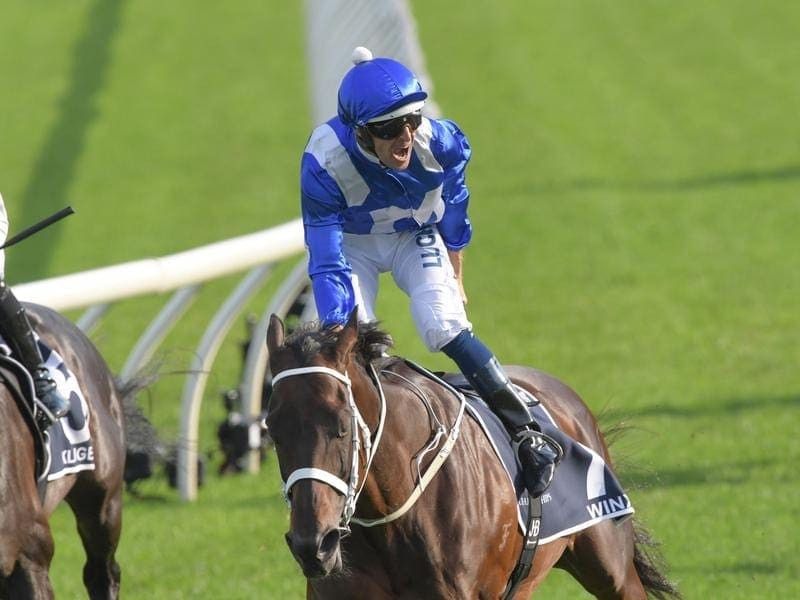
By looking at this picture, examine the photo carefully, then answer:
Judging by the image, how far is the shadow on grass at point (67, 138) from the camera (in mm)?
15391

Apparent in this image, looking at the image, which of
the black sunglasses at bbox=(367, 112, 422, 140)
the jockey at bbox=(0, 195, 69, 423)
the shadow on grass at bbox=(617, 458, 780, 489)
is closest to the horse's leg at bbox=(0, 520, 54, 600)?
the jockey at bbox=(0, 195, 69, 423)

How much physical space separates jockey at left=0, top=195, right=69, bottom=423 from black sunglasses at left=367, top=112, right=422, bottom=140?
173 centimetres

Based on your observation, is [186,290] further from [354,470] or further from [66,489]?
[354,470]

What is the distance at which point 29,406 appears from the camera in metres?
5.38

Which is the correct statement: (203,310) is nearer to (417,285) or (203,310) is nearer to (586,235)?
(586,235)

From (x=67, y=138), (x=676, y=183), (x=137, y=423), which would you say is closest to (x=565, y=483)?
(x=137, y=423)

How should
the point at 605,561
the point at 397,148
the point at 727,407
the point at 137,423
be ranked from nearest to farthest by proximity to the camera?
1. the point at 397,148
2. the point at 605,561
3. the point at 137,423
4. the point at 727,407

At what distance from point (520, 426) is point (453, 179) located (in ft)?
2.49

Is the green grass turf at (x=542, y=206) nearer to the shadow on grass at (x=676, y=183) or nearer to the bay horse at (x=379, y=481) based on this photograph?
the shadow on grass at (x=676, y=183)

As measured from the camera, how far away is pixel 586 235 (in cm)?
1484

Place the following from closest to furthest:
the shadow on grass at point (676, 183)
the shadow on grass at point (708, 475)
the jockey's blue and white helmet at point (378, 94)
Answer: the jockey's blue and white helmet at point (378, 94) → the shadow on grass at point (708, 475) → the shadow on grass at point (676, 183)

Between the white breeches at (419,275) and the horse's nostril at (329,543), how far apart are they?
39.6 inches

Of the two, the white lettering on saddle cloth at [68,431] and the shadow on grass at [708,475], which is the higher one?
the white lettering on saddle cloth at [68,431]

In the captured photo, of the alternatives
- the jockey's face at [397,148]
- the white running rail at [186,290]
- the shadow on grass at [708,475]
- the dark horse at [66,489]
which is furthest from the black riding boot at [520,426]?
the shadow on grass at [708,475]
